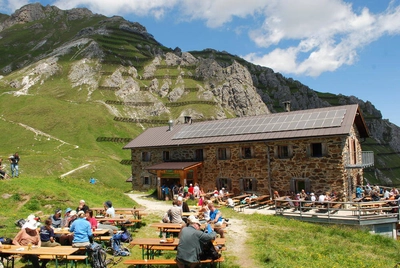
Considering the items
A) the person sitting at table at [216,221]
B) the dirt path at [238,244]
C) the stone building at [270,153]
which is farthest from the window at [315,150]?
the person sitting at table at [216,221]

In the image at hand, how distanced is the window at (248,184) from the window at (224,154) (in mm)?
2713

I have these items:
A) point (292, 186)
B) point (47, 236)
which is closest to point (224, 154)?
point (292, 186)

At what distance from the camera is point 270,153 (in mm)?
28844

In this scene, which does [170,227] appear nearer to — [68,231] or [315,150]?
[68,231]

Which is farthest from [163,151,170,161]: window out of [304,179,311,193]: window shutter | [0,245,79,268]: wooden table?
[0,245,79,268]: wooden table

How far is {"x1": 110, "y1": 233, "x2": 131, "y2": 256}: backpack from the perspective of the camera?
11.3 metres

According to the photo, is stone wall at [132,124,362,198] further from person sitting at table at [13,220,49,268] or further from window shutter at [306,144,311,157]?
person sitting at table at [13,220,49,268]

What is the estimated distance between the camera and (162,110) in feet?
338

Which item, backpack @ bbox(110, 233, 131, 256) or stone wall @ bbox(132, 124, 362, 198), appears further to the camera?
stone wall @ bbox(132, 124, 362, 198)

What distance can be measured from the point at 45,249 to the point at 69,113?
70.6m

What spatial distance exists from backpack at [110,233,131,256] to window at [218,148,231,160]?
2059cm

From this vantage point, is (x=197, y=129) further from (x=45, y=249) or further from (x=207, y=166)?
(x=45, y=249)

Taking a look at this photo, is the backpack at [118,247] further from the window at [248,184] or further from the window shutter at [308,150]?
the window at [248,184]

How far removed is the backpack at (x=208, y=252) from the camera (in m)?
8.72
